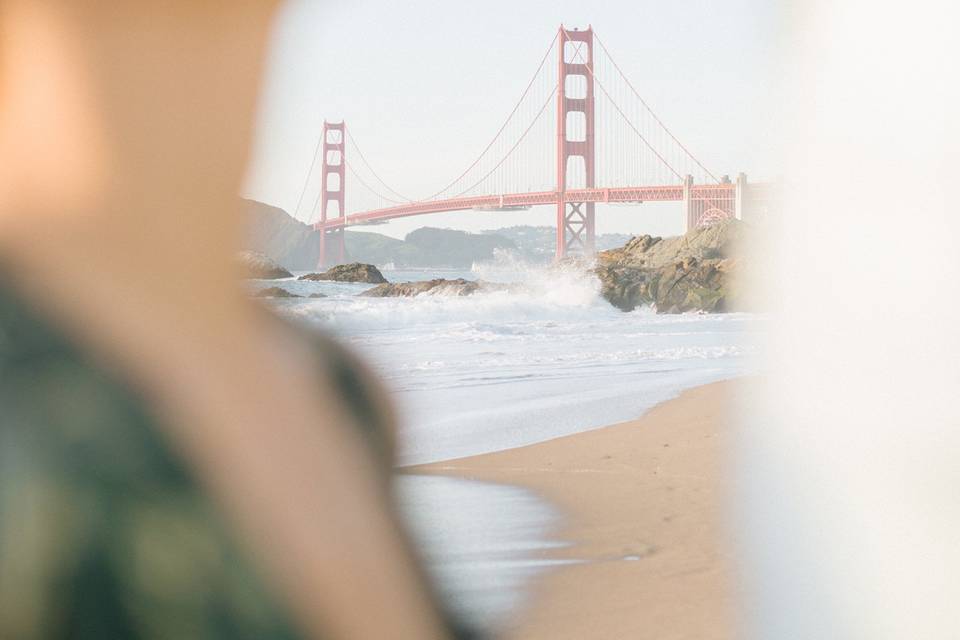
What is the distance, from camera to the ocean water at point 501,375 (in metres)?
0.20

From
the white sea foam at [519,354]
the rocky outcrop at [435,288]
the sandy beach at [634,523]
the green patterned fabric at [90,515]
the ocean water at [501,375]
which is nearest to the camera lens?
the green patterned fabric at [90,515]

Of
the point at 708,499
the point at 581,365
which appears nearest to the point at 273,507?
the point at 708,499

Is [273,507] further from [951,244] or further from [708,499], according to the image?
[708,499]

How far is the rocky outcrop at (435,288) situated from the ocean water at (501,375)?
11 centimetres

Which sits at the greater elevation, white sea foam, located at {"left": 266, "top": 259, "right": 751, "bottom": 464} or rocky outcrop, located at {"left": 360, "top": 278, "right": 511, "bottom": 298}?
rocky outcrop, located at {"left": 360, "top": 278, "right": 511, "bottom": 298}

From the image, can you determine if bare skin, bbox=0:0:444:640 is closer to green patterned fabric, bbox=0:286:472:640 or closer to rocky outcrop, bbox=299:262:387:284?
green patterned fabric, bbox=0:286:472:640

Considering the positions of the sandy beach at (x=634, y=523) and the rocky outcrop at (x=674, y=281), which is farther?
the rocky outcrop at (x=674, y=281)

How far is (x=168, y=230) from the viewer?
0.11 metres

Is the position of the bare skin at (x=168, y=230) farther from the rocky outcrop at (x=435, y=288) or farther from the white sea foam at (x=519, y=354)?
the rocky outcrop at (x=435, y=288)

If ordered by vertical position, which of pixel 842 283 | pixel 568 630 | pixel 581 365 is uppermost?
pixel 842 283

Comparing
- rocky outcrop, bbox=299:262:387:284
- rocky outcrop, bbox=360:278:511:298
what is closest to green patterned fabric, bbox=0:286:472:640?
rocky outcrop, bbox=299:262:387:284

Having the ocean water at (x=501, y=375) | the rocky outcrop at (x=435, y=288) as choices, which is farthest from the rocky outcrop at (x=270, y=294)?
the rocky outcrop at (x=435, y=288)

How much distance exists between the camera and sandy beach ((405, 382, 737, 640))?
31 centimetres

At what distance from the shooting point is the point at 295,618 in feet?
0.35
